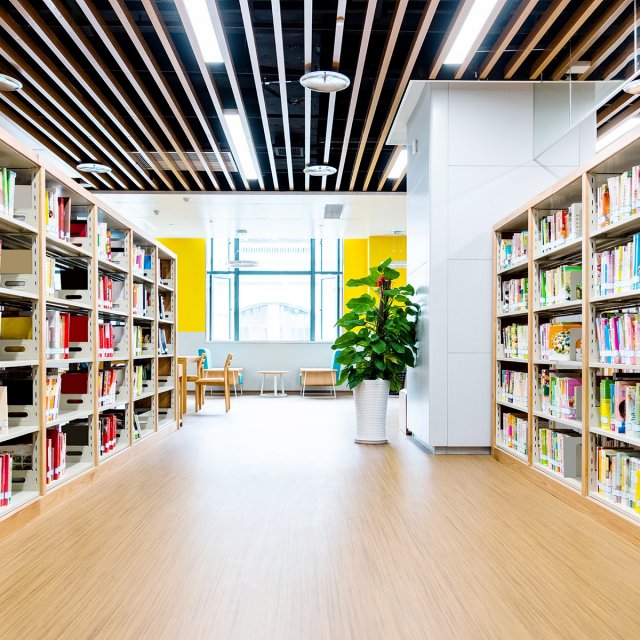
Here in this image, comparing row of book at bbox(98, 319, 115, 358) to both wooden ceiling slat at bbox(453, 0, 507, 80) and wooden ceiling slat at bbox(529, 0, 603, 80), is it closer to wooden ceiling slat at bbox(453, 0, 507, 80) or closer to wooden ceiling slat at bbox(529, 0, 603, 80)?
wooden ceiling slat at bbox(453, 0, 507, 80)

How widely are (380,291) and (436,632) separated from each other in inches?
208

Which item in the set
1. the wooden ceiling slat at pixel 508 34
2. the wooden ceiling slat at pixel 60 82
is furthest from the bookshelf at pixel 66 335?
the wooden ceiling slat at pixel 508 34

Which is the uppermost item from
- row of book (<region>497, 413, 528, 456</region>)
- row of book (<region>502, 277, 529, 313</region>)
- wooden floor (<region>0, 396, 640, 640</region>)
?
row of book (<region>502, 277, 529, 313</region>)

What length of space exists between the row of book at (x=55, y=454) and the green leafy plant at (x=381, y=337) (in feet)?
→ 10.6

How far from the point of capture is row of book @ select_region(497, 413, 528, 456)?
5484 millimetres

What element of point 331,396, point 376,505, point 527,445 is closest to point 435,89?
point 527,445

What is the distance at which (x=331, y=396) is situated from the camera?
566 inches

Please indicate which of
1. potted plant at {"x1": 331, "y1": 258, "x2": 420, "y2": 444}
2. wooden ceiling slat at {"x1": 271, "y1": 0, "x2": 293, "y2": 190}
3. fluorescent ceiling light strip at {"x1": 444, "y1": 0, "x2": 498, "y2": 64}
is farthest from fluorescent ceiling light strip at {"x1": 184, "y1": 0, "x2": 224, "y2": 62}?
potted plant at {"x1": 331, "y1": 258, "x2": 420, "y2": 444}

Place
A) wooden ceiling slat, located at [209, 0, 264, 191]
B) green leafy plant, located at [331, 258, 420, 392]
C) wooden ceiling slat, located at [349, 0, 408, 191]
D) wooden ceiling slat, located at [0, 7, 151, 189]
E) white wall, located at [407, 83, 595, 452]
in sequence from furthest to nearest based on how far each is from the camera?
1. green leafy plant, located at [331, 258, 420, 392]
2. white wall, located at [407, 83, 595, 452]
3. wooden ceiling slat, located at [0, 7, 151, 189]
4. wooden ceiling slat, located at [209, 0, 264, 191]
5. wooden ceiling slat, located at [349, 0, 408, 191]

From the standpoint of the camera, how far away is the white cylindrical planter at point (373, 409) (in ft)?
23.8

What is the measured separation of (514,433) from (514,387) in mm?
371

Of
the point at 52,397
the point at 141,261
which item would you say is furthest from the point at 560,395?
the point at 141,261

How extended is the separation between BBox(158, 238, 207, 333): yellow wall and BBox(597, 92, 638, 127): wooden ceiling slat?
1111 cm

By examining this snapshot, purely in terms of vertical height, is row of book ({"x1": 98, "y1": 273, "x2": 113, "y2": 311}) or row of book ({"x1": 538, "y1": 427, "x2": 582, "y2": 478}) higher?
row of book ({"x1": 98, "y1": 273, "x2": 113, "y2": 311})
